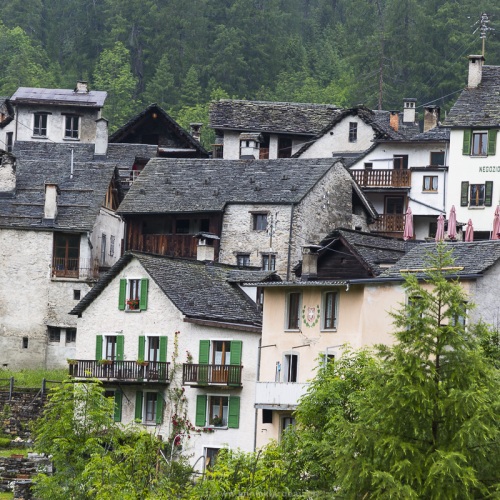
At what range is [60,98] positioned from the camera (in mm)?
124000

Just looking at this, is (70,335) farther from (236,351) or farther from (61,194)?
(236,351)

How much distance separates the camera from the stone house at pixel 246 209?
94.3 m

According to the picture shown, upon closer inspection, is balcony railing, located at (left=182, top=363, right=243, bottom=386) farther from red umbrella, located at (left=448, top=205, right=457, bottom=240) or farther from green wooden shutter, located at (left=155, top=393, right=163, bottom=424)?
red umbrella, located at (left=448, top=205, right=457, bottom=240)

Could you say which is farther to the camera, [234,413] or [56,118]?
[56,118]

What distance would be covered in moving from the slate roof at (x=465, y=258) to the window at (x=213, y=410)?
32.4ft

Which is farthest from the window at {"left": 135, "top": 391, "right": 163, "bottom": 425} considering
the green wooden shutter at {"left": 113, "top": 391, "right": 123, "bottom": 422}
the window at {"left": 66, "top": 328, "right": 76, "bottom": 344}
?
the window at {"left": 66, "top": 328, "right": 76, "bottom": 344}

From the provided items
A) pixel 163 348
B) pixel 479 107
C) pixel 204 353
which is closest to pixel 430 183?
pixel 479 107

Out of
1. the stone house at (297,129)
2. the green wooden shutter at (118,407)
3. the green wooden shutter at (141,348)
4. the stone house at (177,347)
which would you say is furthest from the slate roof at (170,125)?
the green wooden shutter at (118,407)

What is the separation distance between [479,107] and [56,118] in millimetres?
33589

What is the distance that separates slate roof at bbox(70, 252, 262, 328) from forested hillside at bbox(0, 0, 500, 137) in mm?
71098

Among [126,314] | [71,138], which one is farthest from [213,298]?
[71,138]

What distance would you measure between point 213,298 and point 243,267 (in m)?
6.78

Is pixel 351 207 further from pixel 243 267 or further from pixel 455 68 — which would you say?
pixel 455 68

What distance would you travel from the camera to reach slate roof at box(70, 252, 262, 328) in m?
78.9
